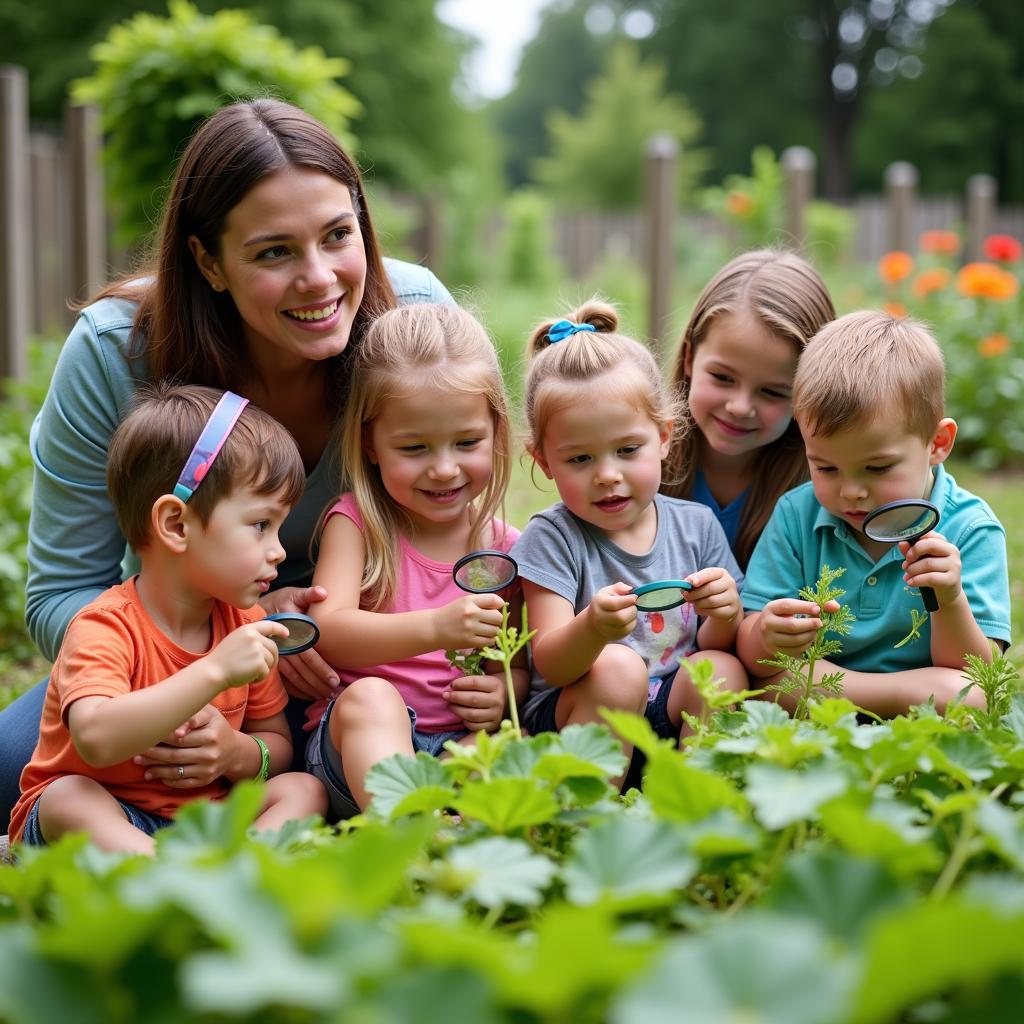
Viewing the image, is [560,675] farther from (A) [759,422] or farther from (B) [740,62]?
(B) [740,62]

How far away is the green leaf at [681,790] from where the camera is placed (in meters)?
1.19

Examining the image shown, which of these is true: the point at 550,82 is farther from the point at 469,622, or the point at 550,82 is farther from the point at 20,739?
the point at 469,622

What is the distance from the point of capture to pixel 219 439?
7.11 ft

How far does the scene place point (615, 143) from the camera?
103ft

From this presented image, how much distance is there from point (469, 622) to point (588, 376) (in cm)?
59

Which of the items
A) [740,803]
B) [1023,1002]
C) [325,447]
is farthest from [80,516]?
[1023,1002]

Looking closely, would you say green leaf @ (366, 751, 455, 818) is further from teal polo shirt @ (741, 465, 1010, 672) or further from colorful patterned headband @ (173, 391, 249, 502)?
teal polo shirt @ (741, 465, 1010, 672)

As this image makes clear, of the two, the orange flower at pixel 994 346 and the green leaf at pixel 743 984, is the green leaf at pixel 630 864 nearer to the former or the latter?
the green leaf at pixel 743 984

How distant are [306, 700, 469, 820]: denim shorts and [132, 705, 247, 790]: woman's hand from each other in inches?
10.3

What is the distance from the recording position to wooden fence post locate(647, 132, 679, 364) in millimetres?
7727

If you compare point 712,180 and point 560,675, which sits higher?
point 712,180

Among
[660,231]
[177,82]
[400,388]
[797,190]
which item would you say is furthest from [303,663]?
[797,190]

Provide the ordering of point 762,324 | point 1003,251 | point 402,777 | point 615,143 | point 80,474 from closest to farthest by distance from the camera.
A: point 402,777, point 80,474, point 762,324, point 1003,251, point 615,143

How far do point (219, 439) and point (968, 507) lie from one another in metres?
1.52
